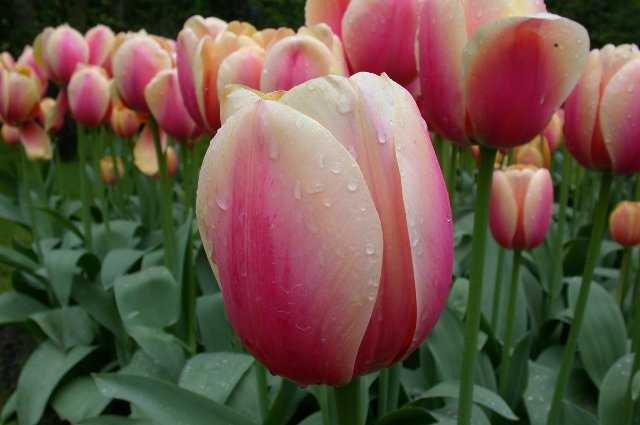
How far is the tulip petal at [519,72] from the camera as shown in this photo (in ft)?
2.51

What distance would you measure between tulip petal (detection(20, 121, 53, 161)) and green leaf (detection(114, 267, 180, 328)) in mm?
912

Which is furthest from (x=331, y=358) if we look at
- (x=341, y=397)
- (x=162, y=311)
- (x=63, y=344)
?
(x=63, y=344)

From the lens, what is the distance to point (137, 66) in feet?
5.93

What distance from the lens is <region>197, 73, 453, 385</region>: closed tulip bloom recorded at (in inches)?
20.6

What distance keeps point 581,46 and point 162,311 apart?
1.41 metres

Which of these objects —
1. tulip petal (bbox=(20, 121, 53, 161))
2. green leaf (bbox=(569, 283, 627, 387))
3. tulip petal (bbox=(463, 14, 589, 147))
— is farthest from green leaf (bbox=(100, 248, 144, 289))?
tulip petal (bbox=(463, 14, 589, 147))

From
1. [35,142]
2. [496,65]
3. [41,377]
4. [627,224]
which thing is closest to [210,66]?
[496,65]

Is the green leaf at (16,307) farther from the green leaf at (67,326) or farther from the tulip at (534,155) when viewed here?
the tulip at (534,155)

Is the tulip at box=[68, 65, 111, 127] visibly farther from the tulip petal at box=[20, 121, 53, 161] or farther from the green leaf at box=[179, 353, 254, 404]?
the green leaf at box=[179, 353, 254, 404]

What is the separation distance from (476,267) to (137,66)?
1186 millimetres

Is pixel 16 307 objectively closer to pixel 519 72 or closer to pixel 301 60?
pixel 301 60

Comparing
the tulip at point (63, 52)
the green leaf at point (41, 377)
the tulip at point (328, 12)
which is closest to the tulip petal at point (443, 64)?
the tulip at point (328, 12)

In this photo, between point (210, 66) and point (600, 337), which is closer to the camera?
point (210, 66)

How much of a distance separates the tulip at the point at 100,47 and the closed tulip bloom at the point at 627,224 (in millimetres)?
1678
